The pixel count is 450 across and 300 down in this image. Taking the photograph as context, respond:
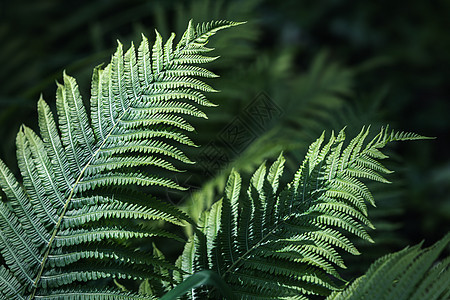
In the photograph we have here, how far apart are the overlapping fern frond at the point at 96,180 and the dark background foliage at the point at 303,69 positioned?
0.42 meters

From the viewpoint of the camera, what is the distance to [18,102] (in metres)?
1.27

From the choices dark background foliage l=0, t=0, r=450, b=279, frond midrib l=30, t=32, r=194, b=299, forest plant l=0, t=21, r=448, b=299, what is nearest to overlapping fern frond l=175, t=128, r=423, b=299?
forest plant l=0, t=21, r=448, b=299

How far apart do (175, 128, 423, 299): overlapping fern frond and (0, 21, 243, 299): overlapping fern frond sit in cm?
9

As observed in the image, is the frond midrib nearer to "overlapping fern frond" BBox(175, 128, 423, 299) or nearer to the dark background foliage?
"overlapping fern frond" BBox(175, 128, 423, 299)

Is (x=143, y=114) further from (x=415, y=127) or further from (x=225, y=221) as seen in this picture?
(x=415, y=127)

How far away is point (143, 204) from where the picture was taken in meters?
0.72

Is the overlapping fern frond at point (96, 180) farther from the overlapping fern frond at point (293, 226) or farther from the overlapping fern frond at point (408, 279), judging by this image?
the overlapping fern frond at point (408, 279)

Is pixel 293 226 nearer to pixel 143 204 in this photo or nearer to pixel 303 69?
pixel 143 204

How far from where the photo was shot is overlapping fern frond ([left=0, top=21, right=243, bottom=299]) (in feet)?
2.36

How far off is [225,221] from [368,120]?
2.36ft

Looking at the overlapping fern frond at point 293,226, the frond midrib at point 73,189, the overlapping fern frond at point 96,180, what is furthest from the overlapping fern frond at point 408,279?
the frond midrib at point 73,189

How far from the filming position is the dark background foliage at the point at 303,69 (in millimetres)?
1387

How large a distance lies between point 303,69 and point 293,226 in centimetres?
210

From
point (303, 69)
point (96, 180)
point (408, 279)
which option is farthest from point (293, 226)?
point (303, 69)
